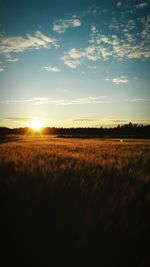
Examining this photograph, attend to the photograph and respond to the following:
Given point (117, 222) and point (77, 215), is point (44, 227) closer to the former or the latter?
point (77, 215)

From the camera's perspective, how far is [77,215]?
3.62 metres

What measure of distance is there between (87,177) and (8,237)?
2668 millimetres

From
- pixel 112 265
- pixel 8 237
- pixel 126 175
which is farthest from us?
pixel 126 175

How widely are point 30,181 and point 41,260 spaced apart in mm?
2227

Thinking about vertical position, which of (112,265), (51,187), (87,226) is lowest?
(112,265)

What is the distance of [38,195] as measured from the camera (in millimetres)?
4227

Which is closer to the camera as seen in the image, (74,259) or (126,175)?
(74,259)

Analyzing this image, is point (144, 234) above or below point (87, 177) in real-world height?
below

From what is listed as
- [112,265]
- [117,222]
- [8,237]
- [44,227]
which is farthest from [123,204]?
[8,237]

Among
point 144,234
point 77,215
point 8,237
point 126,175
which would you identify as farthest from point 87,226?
point 126,175

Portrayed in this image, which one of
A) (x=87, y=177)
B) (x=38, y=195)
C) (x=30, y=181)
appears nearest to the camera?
(x=38, y=195)

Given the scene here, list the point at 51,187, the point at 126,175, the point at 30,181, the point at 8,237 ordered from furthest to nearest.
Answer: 1. the point at 126,175
2. the point at 30,181
3. the point at 51,187
4. the point at 8,237

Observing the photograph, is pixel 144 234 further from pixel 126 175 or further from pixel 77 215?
pixel 126 175

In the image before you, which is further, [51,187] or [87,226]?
[51,187]
